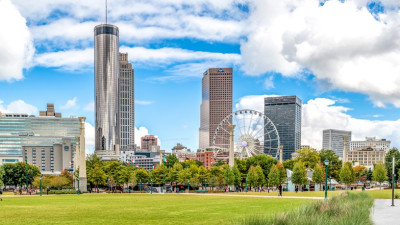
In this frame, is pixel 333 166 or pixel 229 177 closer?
pixel 229 177

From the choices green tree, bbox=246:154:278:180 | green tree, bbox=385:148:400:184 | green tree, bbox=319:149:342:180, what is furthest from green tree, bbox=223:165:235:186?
green tree, bbox=385:148:400:184

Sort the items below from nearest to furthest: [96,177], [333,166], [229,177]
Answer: [229,177], [96,177], [333,166]

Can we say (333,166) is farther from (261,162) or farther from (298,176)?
(298,176)

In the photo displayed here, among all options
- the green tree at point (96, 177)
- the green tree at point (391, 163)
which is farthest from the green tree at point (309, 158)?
the green tree at point (96, 177)

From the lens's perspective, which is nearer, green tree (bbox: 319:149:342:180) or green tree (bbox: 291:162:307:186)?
green tree (bbox: 291:162:307:186)

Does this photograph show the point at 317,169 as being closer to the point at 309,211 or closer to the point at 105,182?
the point at 105,182

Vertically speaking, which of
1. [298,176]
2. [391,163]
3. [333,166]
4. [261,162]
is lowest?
[333,166]

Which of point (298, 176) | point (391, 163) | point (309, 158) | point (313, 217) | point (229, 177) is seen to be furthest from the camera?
point (309, 158)

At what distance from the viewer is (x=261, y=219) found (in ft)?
49.2

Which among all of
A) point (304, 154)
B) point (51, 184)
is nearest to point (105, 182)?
point (51, 184)

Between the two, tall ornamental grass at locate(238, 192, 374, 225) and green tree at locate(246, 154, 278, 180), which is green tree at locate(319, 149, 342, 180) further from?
tall ornamental grass at locate(238, 192, 374, 225)

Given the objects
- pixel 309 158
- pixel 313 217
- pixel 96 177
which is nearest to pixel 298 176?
pixel 309 158

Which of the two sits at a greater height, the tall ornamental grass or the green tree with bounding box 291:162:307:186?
the tall ornamental grass

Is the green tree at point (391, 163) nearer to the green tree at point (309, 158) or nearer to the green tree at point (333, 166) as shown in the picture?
the green tree at point (333, 166)
